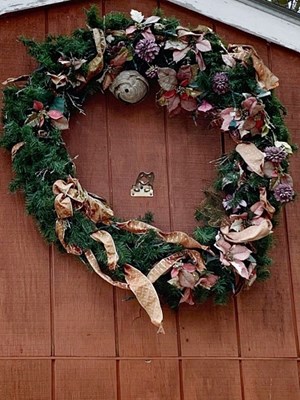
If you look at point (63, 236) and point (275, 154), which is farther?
point (275, 154)

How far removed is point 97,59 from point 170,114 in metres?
0.28

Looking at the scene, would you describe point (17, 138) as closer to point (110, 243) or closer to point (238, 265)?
point (110, 243)

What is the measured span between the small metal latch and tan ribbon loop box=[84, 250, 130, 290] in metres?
0.27

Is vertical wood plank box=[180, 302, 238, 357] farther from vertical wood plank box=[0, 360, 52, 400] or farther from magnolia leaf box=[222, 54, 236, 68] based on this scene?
magnolia leaf box=[222, 54, 236, 68]

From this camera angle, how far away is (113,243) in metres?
2.56

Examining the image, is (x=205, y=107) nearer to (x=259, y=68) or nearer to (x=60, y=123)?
(x=259, y=68)

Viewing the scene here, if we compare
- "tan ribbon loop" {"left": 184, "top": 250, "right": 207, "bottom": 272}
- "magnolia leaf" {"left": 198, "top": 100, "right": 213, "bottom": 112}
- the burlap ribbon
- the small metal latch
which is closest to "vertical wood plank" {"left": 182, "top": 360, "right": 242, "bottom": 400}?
the burlap ribbon

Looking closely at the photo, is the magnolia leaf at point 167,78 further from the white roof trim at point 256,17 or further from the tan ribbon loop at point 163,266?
the tan ribbon loop at point 163,266

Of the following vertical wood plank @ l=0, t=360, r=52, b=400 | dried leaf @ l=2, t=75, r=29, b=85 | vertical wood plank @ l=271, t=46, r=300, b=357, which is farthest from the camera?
vertical wood plank @ l=271, t=46, r=300, b=357

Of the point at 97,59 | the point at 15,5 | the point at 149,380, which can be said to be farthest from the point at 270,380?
the point at 15,5

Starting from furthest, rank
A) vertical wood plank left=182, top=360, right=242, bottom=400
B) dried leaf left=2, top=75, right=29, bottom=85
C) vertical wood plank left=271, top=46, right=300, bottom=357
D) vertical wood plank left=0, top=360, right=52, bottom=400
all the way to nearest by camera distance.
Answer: vertical wood plank left=271, top=46, right=300, bottom=357 → dried leaf left=2, top=75, right=29, bottom=85 → vertical wood plank left=182, top=360, right=242, bottom=400 → vertical wood plank left=0, top=360, right=52, bottom=400

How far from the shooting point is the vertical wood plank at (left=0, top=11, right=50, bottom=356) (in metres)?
2.54

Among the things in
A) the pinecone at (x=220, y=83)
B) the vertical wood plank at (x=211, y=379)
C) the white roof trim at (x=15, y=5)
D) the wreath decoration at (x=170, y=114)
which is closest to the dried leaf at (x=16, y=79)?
the wreath decoration at (x=170, y=114)

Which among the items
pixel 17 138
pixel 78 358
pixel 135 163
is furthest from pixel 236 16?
pixel 78 358
